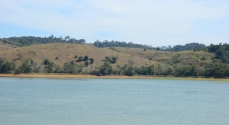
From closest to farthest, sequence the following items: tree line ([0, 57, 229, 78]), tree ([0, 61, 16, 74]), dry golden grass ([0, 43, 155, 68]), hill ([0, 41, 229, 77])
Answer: tree ([0, 61, 16, 74]) < tree line ([0, 57, 229, 78]) < hill ([0, 41, 229, 77]) < dry golden grass ([0, 43, 155, 68])

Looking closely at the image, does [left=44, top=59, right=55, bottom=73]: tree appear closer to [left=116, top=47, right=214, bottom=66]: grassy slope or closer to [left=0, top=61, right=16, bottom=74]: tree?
[left=0, top=61, right=16, bottom=74]: tree

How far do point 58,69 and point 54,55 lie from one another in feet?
73.5

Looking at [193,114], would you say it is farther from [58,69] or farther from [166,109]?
[58,69]

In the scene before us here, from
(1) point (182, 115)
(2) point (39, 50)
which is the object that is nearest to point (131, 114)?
(1) point (182, 115)

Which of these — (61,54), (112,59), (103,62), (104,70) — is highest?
(61,54)

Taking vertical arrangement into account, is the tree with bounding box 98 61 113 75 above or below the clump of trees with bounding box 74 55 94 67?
below

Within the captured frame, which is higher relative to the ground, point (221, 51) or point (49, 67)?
point (221, 51)

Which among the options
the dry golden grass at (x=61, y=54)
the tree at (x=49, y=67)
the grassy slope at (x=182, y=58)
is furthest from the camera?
the grassy slope at (x=182, y=58)

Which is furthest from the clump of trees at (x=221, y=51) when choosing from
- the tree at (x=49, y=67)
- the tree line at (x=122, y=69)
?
the tree at (x=49, y=67)

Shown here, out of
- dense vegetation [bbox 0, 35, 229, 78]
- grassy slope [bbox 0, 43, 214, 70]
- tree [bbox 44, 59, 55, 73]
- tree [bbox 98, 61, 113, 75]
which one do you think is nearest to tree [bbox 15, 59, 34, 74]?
dense vegetation [bbox 0, 35, 229, 78]

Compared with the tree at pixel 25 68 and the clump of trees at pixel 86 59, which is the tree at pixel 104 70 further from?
the tree at pixel 25 68

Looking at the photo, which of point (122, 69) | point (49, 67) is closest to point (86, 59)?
point (122, 69)

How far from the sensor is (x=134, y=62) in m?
151

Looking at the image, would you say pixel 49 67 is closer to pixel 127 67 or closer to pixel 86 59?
pixel 86 59
